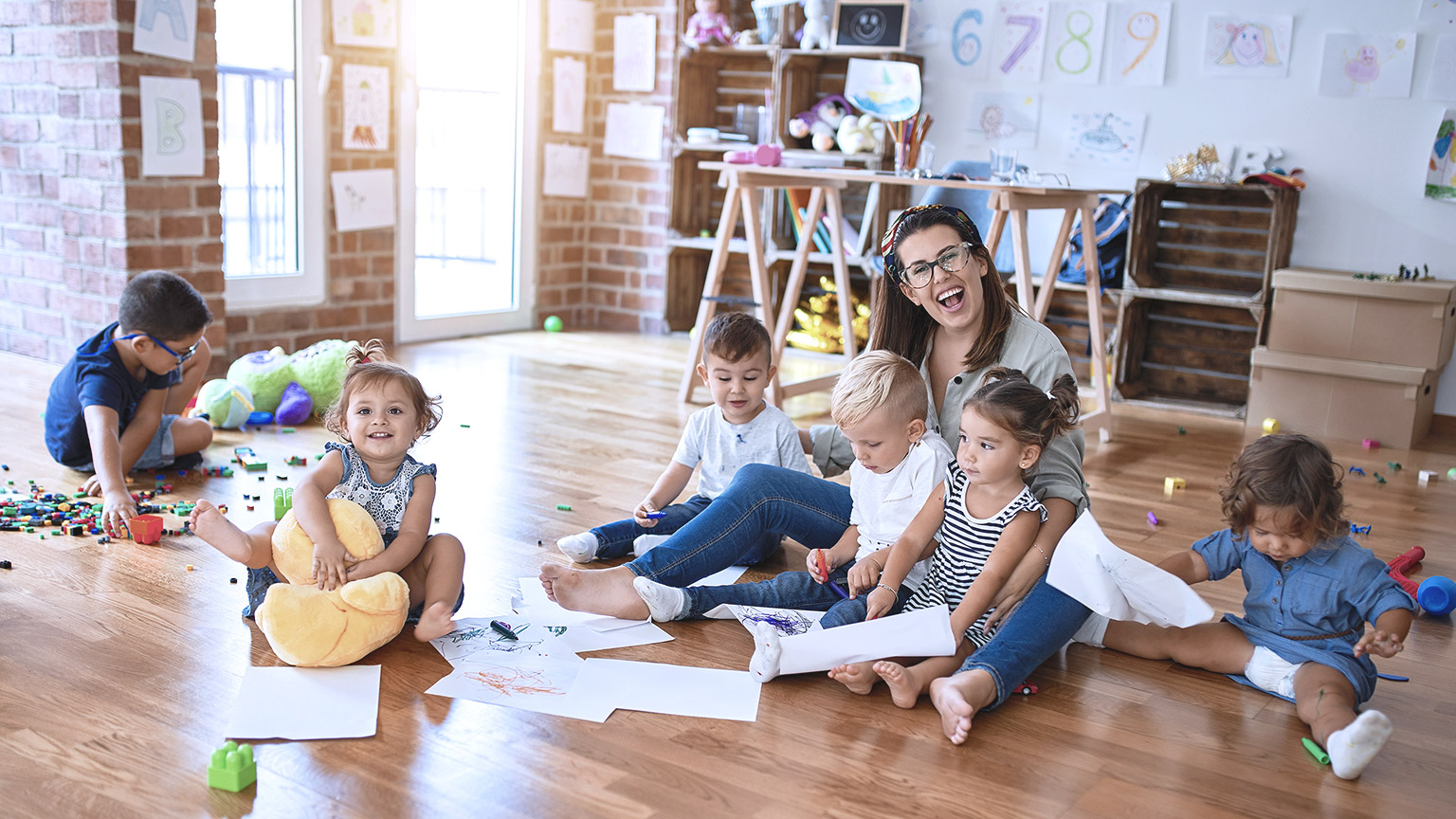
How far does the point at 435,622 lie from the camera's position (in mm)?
1812

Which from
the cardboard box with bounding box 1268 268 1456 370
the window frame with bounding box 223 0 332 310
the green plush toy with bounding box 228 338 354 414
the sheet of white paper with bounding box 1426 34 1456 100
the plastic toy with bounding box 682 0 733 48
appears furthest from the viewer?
the plastic toy with bounding box 682 0 733 48

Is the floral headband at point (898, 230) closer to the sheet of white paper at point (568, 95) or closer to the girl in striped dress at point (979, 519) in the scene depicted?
the girl in striped dress at point (979, 519)

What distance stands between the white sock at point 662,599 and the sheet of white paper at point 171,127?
2578 millimetres

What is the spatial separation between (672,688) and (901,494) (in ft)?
1.65

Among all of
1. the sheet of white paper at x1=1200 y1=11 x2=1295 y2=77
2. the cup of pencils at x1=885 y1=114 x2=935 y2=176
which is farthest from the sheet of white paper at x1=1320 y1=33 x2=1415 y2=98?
the cup of pencils at x1=885 y1=114 x2=935 y2=176

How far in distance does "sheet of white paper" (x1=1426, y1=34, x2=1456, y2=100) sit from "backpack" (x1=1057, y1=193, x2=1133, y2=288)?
994mm

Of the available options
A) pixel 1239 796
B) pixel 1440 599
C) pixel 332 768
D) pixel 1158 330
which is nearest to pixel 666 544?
pixel 332 768

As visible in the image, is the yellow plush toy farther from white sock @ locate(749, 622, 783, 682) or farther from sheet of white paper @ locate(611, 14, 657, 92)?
sheet of white paper @ locate(611, 14, 657, 92)

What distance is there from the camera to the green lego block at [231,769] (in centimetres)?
139

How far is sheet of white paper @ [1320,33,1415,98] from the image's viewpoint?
13.1 ft

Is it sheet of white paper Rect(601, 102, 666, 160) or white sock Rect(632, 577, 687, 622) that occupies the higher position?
sheet of white paper Rect(601, 102, 666, 160)

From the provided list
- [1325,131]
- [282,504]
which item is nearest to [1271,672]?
[282,504]

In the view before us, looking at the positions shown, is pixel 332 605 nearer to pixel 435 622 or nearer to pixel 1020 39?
pixel 435 622

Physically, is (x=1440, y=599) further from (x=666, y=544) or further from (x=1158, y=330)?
(x=1158, y=330)
